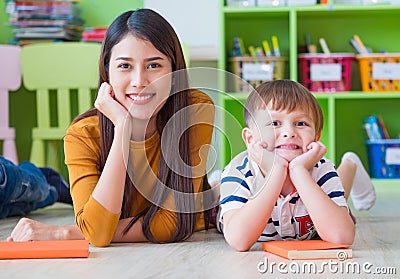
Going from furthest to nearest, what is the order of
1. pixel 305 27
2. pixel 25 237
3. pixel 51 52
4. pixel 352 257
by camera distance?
pixel 305 27, pixel 51 52, pixel 25 237, pixel 352 257

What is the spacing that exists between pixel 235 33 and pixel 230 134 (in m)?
2.04

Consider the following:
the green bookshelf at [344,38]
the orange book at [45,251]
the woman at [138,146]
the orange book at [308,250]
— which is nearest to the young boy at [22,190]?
the woman at [138,146]

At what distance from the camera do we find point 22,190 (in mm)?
2121

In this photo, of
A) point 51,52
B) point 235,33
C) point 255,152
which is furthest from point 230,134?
point 235,33

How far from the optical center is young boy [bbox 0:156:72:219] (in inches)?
81.5

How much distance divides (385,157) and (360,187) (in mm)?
1097

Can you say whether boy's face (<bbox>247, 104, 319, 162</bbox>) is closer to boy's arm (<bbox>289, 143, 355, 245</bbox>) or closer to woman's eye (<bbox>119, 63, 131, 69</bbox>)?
boy's arm (<bbox>289, 143, 355, 245</bbox>)

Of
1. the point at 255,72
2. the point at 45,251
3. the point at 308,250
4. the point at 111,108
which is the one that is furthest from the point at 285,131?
the point at 255,72

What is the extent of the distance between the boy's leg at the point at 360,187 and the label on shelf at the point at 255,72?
101 centimetres

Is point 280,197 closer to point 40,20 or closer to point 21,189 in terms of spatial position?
point 21,189

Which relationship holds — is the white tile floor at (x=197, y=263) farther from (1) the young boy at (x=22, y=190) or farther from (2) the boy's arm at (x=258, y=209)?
(1) the young boy at (x=22, y=190)

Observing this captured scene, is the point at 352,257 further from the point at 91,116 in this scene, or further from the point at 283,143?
the point at 91,116

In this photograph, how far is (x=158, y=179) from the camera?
148cm

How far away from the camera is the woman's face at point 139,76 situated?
141 cm
